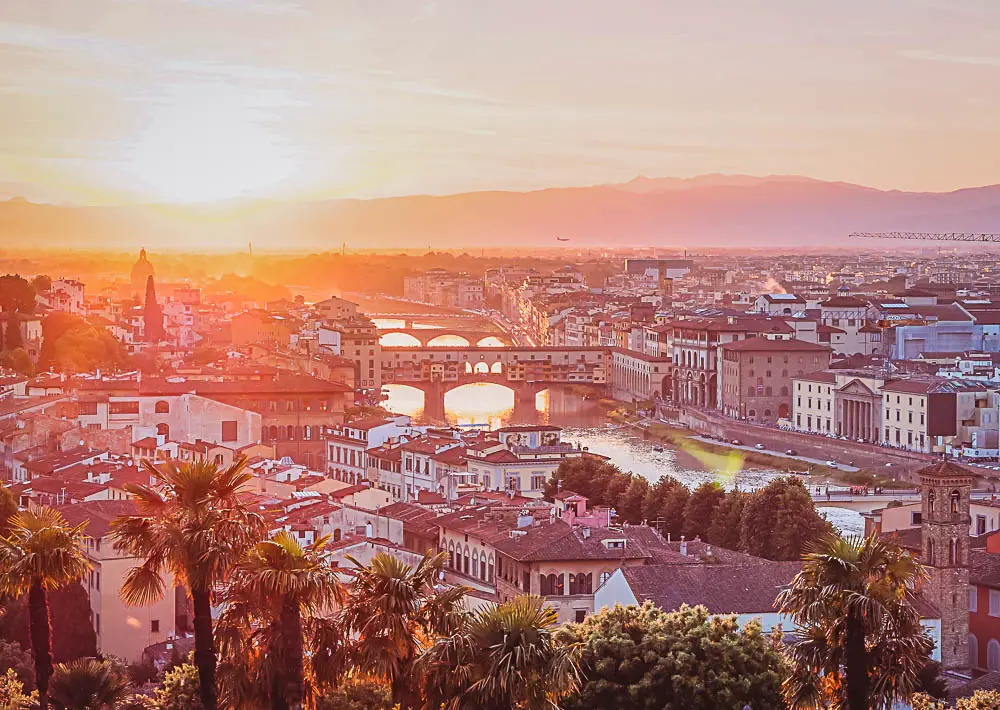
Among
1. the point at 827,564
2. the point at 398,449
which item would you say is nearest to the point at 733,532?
the point at 398,449

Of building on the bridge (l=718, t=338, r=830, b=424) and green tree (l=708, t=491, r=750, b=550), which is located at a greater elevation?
green tree (l=708, t=491, r=750, b=550)

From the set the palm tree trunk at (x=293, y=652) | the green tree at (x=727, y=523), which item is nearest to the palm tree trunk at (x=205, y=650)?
the palm tree trunk at (x=293, y=652)

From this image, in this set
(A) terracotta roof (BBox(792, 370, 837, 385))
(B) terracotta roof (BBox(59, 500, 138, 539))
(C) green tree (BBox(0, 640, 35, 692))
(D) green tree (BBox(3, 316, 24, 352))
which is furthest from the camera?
(A) terracotta roof (BBox(792, 370, 837, 385))

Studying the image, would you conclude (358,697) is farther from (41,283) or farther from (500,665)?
(41,283)

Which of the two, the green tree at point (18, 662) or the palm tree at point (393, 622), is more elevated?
the palm tree at point (393, 622)

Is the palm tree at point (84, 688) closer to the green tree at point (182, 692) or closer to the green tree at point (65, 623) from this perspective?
the green tree at point (182, 692)

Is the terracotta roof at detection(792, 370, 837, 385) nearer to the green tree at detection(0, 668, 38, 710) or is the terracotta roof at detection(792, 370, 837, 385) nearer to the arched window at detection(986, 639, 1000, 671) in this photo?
the arched window at detection(986, 639, 1000, 671)

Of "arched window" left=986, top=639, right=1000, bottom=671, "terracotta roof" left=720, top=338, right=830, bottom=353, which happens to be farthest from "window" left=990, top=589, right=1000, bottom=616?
"terracotta roof" left=720, top=338, right=830, bottom=353
